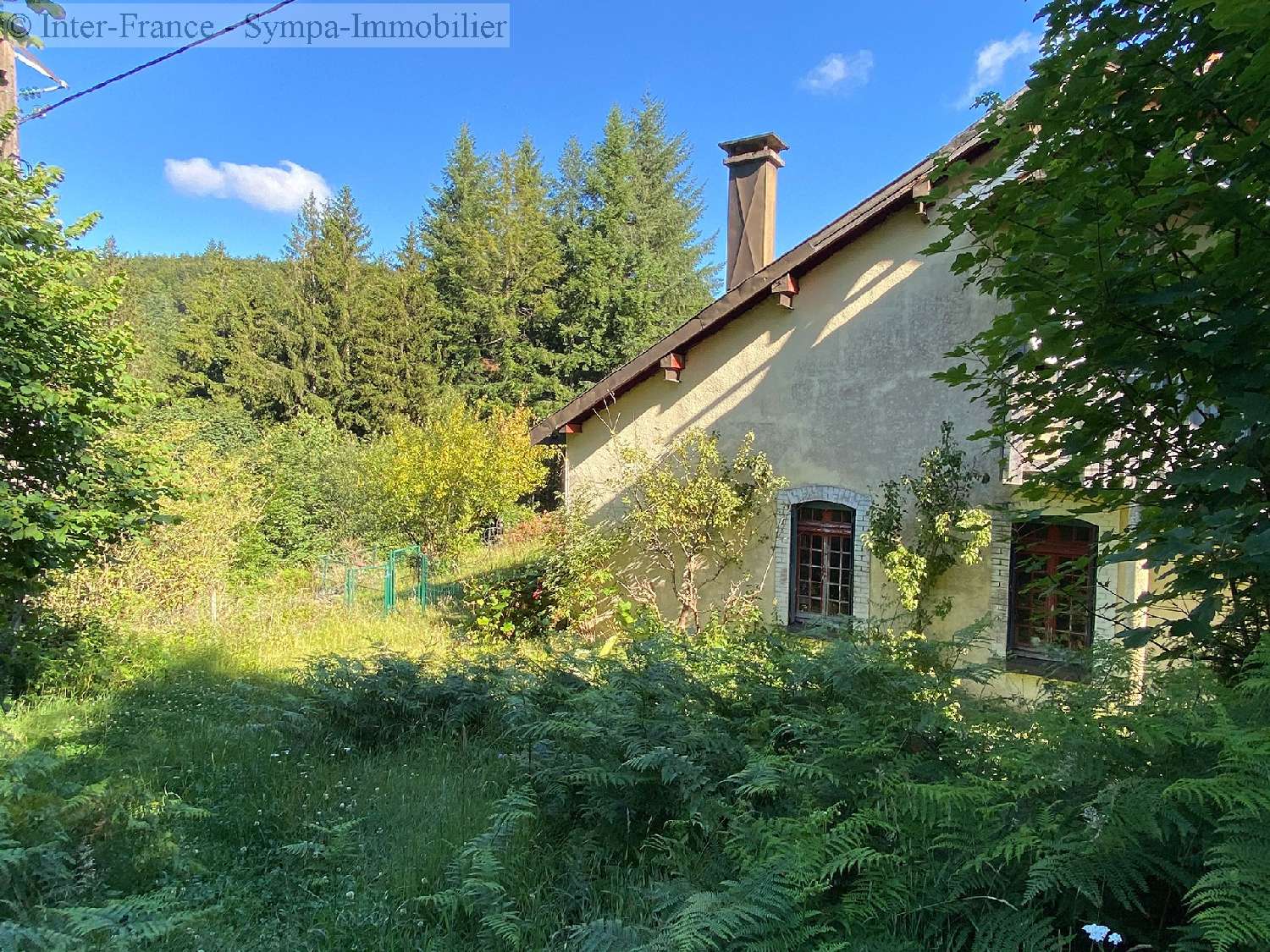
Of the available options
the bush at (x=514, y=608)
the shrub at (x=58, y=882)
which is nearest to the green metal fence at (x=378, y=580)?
the bush at (x=514, y=608)

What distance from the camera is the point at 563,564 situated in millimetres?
9953

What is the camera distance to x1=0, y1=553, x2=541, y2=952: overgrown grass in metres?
3.02

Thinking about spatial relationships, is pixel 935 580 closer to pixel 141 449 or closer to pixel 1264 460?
pixel 1264 460

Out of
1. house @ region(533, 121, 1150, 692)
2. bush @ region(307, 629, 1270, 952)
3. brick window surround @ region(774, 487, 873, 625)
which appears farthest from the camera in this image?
brick window surround @ region(774, 487, 873, 625)

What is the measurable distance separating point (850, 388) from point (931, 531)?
6.37 feet

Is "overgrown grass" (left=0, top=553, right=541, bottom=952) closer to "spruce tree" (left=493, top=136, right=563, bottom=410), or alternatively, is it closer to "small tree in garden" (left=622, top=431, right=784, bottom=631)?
"small tree in garden" (left=622, top=431, right=784, bottom=631)

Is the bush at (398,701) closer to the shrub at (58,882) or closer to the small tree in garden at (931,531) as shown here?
the shrub at (58,882)

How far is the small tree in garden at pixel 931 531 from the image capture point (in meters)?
7.36

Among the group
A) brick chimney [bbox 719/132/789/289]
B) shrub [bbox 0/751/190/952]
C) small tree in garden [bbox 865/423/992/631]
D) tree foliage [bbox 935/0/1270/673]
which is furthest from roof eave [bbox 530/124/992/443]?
shrub [bbox 0/751/190/952]

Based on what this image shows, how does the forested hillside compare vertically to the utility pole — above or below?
above

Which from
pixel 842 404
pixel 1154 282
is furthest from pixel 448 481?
pixel 1154 282

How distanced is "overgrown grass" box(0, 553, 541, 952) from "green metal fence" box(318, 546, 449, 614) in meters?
4.62

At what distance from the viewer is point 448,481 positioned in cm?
1520

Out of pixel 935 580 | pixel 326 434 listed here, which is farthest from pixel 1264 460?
pixel 326 434
